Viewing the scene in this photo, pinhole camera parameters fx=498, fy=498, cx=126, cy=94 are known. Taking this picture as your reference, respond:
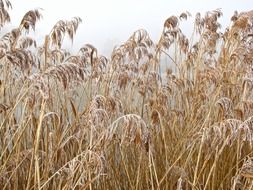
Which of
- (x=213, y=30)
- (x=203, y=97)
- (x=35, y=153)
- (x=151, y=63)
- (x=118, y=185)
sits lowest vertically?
(x=118, y=185)

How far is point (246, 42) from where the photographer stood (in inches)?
149

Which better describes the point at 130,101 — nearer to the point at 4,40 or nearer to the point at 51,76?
the point at 4,40

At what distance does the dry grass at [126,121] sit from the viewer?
76.7 inches

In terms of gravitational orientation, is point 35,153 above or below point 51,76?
below

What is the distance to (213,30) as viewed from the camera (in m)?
3.89

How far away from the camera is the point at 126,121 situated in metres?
1.70

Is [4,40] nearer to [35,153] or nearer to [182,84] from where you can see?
[35,153]

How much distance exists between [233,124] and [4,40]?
4.60ft

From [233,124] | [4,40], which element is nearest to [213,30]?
[4,40]

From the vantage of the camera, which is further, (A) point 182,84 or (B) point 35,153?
(A) point 182,84

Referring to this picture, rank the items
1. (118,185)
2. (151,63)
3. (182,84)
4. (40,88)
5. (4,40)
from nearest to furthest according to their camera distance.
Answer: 1. (40,88)
2. (4,40)
3. (118,185)
4. (182,84)
5. (151,63)

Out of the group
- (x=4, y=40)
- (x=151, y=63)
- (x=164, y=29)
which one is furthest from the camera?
(x=151, y=63)

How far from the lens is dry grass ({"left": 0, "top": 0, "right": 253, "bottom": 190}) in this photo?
195cm

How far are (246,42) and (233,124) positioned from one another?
6.43 feet
